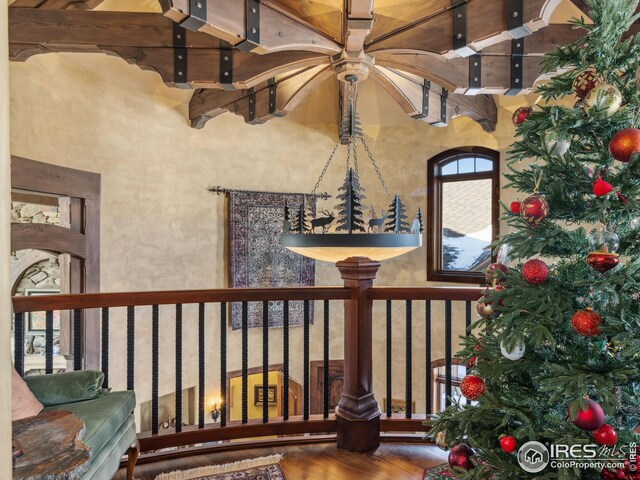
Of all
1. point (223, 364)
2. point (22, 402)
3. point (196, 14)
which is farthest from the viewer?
point (223, 364)

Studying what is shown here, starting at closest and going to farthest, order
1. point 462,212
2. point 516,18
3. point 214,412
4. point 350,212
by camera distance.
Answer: point 516,18
point 350,212
point 462,212
point 214,412

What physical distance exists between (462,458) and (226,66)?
2.53 metres

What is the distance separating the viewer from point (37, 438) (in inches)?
46.4

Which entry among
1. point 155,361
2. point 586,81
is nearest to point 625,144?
point 586,81

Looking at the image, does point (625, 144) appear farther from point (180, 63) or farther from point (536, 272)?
point (180, 63)

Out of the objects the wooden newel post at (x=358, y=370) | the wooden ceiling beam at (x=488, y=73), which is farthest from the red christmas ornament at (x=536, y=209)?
the wooden ceiling beam at (x=488, y=73)

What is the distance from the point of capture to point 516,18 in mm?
1961

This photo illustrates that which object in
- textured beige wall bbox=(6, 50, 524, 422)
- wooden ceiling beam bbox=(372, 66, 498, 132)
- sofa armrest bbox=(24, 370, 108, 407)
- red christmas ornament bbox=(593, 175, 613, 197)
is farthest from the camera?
textured beige wall bbox=(6, 50, 524, 422)

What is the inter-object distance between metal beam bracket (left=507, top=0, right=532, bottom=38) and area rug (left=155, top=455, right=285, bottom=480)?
244cm

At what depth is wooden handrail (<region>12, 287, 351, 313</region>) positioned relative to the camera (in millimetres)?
1886

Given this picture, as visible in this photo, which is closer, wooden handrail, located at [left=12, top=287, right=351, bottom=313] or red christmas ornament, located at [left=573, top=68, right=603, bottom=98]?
red christmas ornament, located at [left=573, top=68, right=603, bottom=98]

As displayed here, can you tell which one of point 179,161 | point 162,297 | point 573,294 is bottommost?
point 162,297

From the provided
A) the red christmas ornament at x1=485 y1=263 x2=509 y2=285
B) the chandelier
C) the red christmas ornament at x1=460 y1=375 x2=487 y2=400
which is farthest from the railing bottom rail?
the red christmas ornament at x1=485 y1=263 x2=509 y2=285

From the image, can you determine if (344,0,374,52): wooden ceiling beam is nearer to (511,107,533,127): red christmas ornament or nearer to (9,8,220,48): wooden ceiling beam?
(511,107,533,127): red christmas ornament
